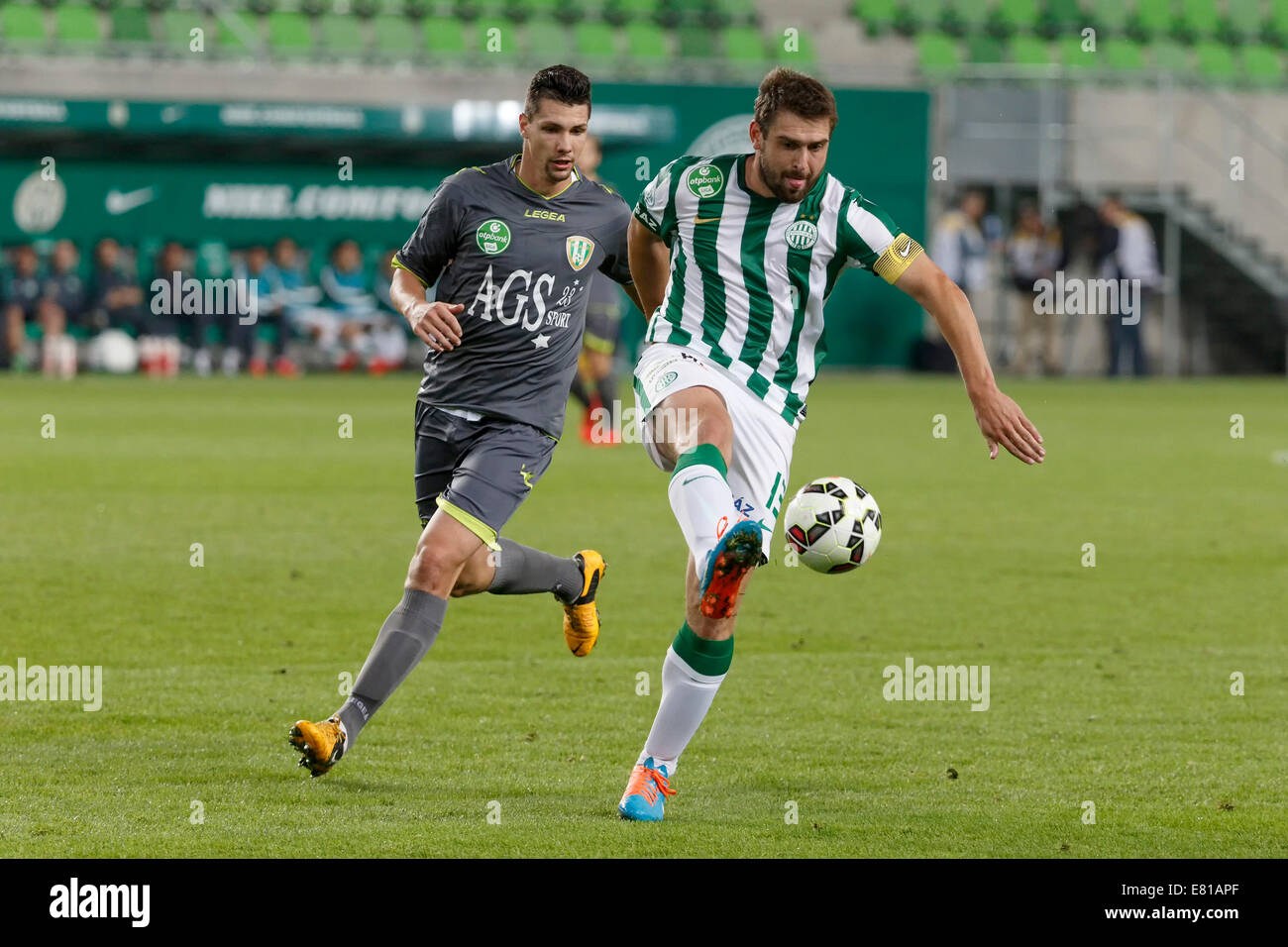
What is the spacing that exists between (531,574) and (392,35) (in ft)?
78.9

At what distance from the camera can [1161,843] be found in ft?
16.1

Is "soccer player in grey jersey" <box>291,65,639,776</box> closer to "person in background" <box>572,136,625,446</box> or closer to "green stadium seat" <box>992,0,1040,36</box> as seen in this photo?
"person in background" <box>572,136,625,446</box>

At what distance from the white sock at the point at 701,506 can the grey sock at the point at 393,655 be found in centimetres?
92

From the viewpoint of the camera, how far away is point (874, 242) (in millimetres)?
5508

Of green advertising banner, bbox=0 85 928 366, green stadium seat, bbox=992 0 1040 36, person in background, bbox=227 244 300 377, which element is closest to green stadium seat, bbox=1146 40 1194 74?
green stadium seat, bbox=992 0 1040 36

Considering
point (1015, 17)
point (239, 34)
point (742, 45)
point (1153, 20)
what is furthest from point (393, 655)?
point (1153, 20)

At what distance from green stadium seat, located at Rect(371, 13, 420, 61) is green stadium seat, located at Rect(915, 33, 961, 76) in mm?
8540

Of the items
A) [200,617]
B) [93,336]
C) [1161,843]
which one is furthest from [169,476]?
[93,336]

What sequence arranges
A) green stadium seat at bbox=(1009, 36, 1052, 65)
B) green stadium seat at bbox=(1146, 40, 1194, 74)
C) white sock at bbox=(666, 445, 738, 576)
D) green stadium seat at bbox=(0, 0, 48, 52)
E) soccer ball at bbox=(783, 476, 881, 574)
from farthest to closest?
1. green stadium seat at bbox=(1146, 40, 1194, 74)
2. green stadium seat at bbox=(1009, 36, 1052, 65)
3. green stadium seat at bbox=(0, 0, 48, 52)
4. soccer ball at bbox=(783, 476, 881, 574)
5. white sock at bbox=(666, 445, 738, 576)

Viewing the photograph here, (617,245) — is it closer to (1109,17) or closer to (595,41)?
(595,41)

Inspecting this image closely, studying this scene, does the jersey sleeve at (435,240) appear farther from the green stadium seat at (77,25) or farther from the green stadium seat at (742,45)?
the green stadium seat at (742,45)

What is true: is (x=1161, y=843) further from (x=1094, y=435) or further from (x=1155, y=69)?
(x=1155, y=69)

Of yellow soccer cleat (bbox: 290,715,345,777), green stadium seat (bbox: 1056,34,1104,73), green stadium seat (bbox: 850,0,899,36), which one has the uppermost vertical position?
green stadium seat (bbox: 850,0,899,36)

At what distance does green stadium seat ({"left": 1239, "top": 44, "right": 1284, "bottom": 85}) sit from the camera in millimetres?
33406
